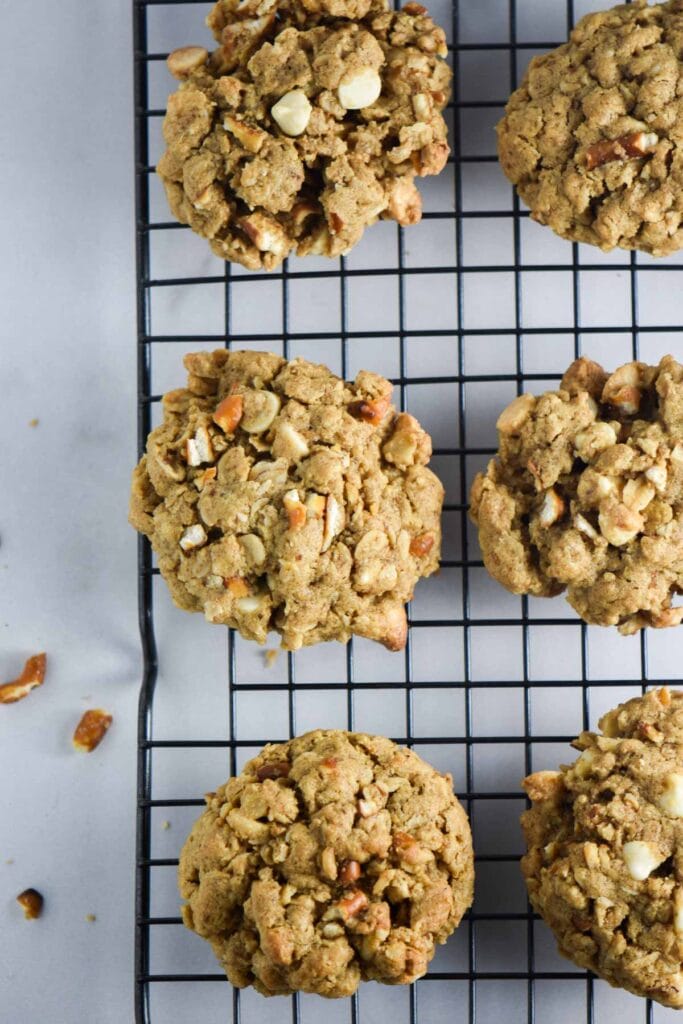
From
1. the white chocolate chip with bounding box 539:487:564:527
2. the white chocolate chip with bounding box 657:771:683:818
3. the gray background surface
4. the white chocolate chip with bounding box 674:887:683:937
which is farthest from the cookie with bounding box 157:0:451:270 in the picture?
the white chocolate chip with bounding box 674:887:683:937

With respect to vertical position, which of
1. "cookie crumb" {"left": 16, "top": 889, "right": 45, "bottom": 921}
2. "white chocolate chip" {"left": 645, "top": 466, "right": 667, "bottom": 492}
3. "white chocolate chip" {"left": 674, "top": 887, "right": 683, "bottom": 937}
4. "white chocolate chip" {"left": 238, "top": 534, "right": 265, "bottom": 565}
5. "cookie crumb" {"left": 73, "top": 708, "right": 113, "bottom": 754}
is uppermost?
"white chocolate chip" {"left": 645, "top": 466, "right": 667, "bottom": 492}

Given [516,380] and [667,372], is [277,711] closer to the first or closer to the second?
[516,380]

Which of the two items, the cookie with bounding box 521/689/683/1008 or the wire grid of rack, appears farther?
the wire grid of rack

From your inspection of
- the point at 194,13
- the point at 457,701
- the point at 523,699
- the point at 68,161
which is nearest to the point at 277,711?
the point at 457,701

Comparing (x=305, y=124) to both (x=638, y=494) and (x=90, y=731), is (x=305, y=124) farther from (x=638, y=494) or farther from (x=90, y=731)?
(x=90, y=731)

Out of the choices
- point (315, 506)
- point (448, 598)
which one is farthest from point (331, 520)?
point (448, 598)

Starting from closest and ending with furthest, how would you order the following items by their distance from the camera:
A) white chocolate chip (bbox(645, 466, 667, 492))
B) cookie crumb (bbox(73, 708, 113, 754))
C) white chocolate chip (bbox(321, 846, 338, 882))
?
white chocolate chip (bbox(321, 846, 338, 882))
white chocolate chip (bbox(645, 466, 667, 492))
cookie crumb (bbox(73, 708, 113, 754))

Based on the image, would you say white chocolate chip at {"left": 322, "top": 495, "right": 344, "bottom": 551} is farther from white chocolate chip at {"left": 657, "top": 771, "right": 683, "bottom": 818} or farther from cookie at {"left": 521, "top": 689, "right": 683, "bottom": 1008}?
white chocolate chip at {"left": 657, "top": 771, "right": 683, "bottom": 818}

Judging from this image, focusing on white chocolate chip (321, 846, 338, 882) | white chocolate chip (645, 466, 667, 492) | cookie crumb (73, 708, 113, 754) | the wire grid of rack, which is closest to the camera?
white chocolate chip (321, 846, 338, 882)
